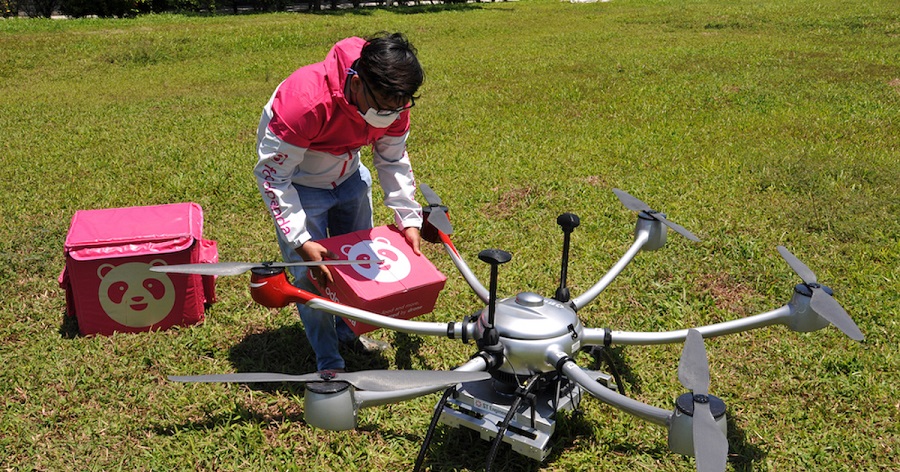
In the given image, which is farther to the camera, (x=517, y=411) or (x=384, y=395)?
(x=517, y=411)

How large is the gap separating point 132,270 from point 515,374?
6.25 ft

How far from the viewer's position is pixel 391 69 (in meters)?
2.42

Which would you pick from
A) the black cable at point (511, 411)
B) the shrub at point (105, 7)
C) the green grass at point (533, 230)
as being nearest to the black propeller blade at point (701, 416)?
the black cable at point (511, 411)

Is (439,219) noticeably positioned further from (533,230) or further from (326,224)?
(533,230)

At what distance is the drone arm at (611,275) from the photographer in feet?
9.20

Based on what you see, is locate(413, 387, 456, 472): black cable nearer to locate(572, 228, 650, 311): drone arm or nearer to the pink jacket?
locate(572, 228, 650, 311): drone arm

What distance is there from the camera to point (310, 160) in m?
2.85

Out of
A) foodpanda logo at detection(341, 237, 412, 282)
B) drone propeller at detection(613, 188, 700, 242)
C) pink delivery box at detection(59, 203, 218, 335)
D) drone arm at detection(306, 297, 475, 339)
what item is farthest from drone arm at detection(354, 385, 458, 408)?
pink delivery box at detection(59, 203, 218, 335)

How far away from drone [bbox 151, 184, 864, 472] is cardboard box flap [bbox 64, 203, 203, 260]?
86 cm

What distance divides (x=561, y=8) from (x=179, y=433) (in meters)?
19.3

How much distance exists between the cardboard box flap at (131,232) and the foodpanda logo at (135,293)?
71mm

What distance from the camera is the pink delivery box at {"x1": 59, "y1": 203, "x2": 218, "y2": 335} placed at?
10.6ft

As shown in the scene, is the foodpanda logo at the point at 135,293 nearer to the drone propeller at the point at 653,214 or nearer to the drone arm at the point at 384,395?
the drone arm at the point at 384,395

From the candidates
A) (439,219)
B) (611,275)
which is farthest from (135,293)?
(611,275)
